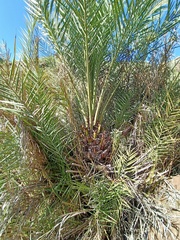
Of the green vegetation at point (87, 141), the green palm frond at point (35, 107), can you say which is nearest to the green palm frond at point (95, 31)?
the green vegetation at point (87, 141)

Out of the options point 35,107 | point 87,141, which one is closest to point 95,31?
point 35,107

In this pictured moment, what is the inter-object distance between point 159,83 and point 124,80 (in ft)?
1.29

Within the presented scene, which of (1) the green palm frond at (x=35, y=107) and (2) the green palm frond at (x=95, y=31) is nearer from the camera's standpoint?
(1) the green palm frond at (x=35, y=107)

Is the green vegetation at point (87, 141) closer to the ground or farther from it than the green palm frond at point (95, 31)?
closer to the ground

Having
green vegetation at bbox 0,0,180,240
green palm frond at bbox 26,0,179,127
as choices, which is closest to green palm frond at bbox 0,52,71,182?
green vegetation at bbox 0,0,180,240

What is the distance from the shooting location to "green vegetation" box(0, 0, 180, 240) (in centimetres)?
179

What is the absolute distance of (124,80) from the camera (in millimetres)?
2646

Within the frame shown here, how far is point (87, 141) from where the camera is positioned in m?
2.14

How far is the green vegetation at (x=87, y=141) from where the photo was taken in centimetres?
179

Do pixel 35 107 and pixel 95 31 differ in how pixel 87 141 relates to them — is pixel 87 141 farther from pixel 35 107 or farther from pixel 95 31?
pixel 95 31

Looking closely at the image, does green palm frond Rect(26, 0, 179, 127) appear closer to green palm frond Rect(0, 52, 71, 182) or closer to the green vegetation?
the green vegetation

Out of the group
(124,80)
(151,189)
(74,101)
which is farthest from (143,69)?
(151,189)

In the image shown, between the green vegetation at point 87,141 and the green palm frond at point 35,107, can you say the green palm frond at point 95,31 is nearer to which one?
the green vegetation at point 87,141

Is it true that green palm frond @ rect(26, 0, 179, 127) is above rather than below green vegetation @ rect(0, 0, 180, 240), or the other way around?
above
